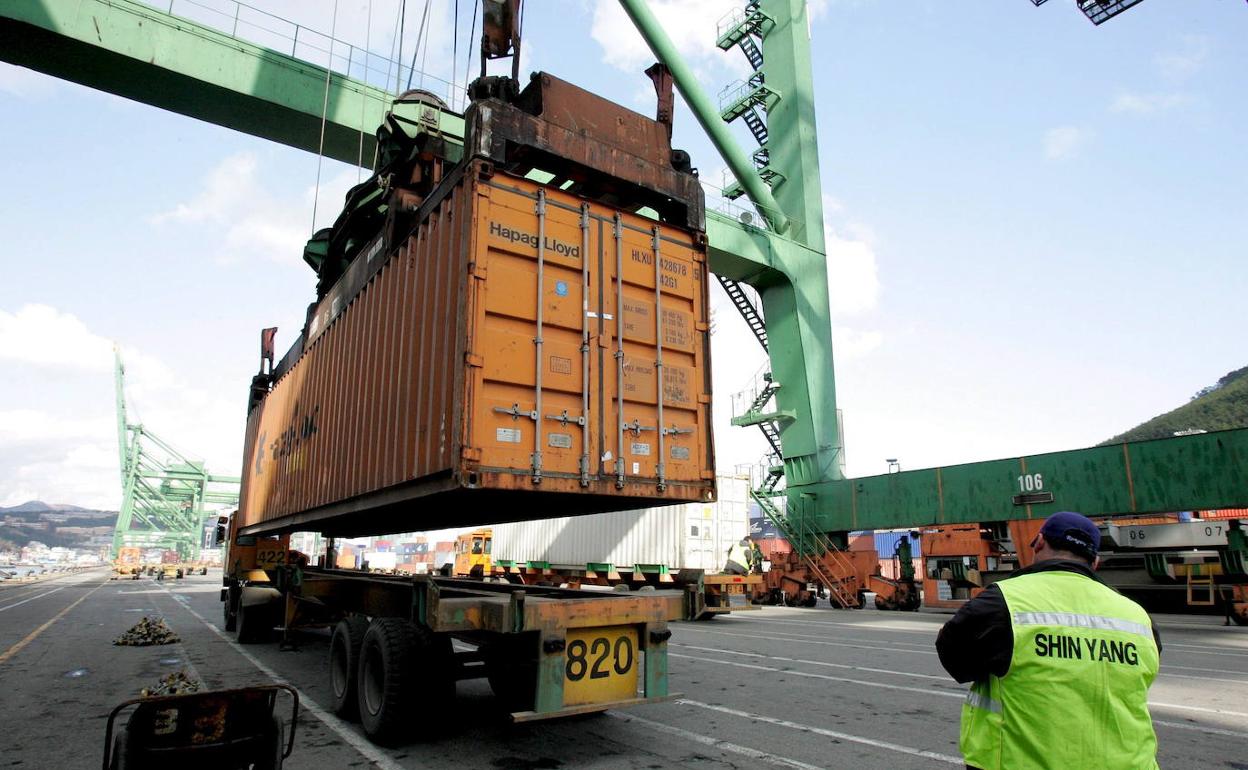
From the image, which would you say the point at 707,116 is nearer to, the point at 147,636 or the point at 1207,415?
the point at 147,636

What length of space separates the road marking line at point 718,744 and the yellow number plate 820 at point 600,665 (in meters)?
0.82

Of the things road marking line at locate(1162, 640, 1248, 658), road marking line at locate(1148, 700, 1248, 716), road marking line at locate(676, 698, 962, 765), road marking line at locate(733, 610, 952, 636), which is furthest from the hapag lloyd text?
road marking line at locate(1162, 640, 1248, 658)

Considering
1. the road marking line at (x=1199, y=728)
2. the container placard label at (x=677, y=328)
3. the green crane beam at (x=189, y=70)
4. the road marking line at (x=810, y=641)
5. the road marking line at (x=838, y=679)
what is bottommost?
the road marking line at (x=810, y=641)

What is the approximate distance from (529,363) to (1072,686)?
4158mm

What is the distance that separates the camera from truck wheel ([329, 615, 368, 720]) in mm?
5926

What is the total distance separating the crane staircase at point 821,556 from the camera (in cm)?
2070

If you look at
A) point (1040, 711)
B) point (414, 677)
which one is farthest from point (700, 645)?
point (1040, 711)

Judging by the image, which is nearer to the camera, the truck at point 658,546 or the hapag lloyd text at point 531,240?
the hapag lloyd text at point 531,240

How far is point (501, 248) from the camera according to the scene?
5.62 metres

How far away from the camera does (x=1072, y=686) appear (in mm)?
2160

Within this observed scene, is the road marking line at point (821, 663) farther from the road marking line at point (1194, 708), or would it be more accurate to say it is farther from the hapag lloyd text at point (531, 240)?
the hapag lloyd text at point (531, 240)

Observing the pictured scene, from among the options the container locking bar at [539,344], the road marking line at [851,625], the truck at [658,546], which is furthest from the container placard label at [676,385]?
the truck at [658,546]

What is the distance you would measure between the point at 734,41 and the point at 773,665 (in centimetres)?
2354

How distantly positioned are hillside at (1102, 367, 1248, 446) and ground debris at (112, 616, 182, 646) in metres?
75.7
